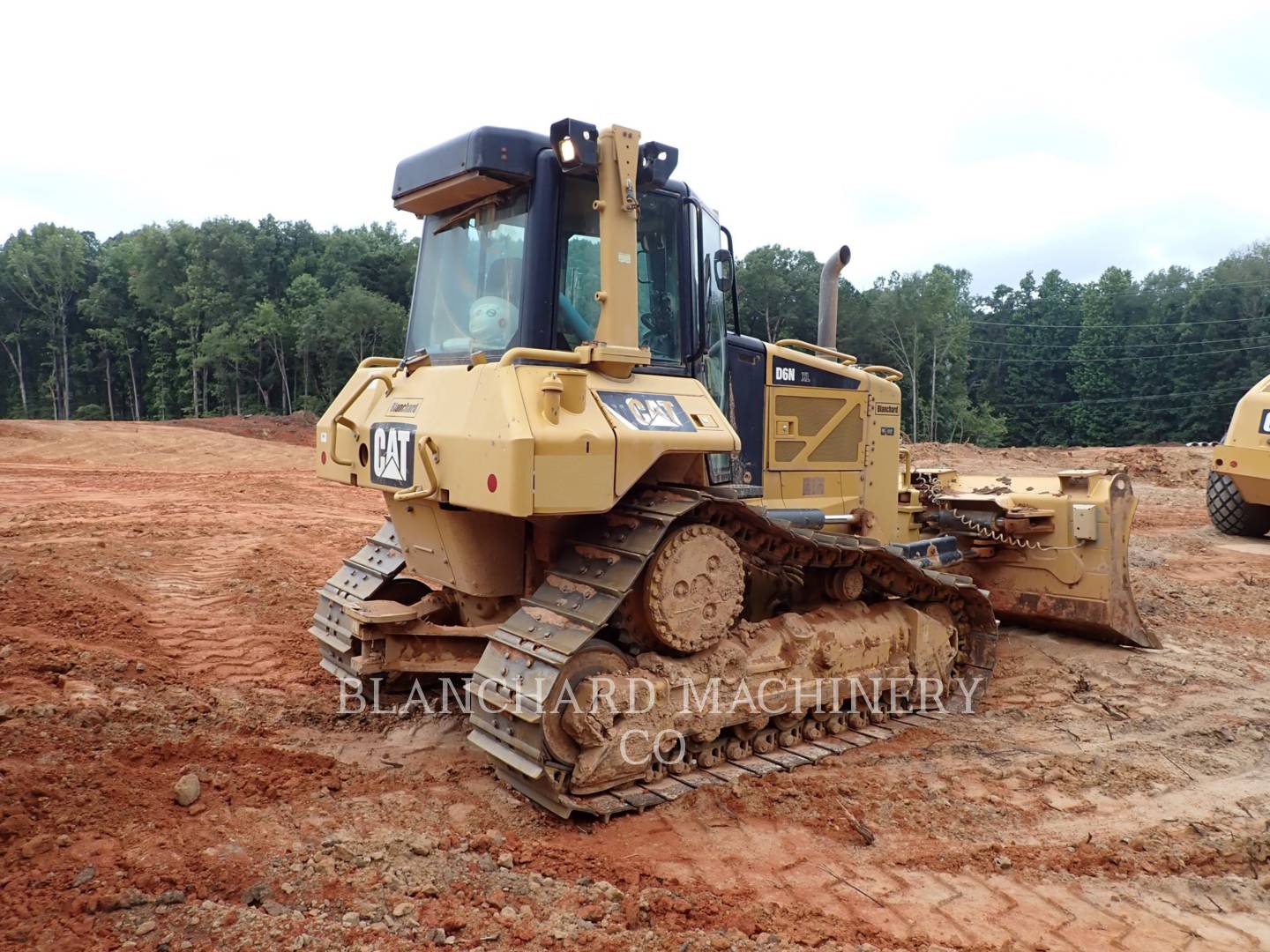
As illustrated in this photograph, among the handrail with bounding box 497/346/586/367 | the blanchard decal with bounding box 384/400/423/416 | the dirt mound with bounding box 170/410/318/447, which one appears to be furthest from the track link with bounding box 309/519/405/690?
the dirt mound with bounding box 170/410/318/447

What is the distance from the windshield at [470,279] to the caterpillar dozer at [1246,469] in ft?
35.1

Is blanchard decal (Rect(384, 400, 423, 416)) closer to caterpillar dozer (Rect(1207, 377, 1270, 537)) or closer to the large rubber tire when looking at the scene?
caterpillar dozer (Rect(1207, 377, 1270, 537))

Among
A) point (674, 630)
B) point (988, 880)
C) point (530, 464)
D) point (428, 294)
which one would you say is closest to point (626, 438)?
point (530, 464)

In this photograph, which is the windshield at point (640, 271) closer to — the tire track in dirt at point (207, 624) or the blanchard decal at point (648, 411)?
the blanchard decal at point (648, 411)

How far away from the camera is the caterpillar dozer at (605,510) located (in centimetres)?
400

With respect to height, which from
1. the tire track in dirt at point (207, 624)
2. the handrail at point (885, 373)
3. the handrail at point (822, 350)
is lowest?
the tire track in dirt at point (207, 624)

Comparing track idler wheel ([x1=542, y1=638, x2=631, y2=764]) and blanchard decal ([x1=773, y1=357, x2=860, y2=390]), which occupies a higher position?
blanchard decal ([x1=773, y1=357, x2=860, y2=390])

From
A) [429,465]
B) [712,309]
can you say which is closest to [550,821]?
[429,465]

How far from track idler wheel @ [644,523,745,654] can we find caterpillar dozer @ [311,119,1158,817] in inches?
0.5

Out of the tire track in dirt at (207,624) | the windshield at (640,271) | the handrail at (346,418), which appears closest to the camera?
the windshield at (640,271)

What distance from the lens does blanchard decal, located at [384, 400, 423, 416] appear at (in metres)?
4.55

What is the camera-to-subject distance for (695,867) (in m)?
3.66

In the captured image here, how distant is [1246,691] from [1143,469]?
58.2 ft

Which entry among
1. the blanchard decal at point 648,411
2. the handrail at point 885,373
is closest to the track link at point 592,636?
the blanchard decal at point 648,411
